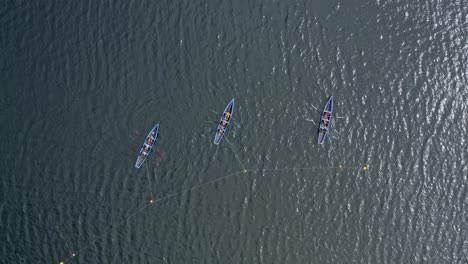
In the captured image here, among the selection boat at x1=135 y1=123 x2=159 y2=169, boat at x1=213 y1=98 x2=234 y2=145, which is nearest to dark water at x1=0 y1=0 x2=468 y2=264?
boat at x1=135 y1=123 x2=159 y2=169

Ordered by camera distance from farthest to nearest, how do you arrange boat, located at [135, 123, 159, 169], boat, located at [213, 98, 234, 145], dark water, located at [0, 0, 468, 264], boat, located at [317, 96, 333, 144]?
1. boat, located at [317, 96, 333, 144]
2. boat, located at [213, 98, 234, 145]
3. boat, located at [135, 123, 159, 169]
4. dark water, located at [0, 0, 468, 264]

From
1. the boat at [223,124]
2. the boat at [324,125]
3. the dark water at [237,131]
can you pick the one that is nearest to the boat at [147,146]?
the dark water at [237,131]

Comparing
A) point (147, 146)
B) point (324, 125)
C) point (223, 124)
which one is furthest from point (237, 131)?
point (147, 146)

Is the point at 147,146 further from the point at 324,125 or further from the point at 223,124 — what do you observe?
the point at 324,125

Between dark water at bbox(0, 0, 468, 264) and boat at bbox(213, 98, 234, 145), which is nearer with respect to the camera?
dark water at bbox(0, 0, 468, 264)

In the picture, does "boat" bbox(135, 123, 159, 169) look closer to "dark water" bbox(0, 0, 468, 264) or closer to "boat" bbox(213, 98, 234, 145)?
"dark water" bbox(0, 0, 468, 264)

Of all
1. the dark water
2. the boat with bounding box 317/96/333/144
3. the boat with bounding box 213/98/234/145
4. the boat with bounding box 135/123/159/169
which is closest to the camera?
the dark water
